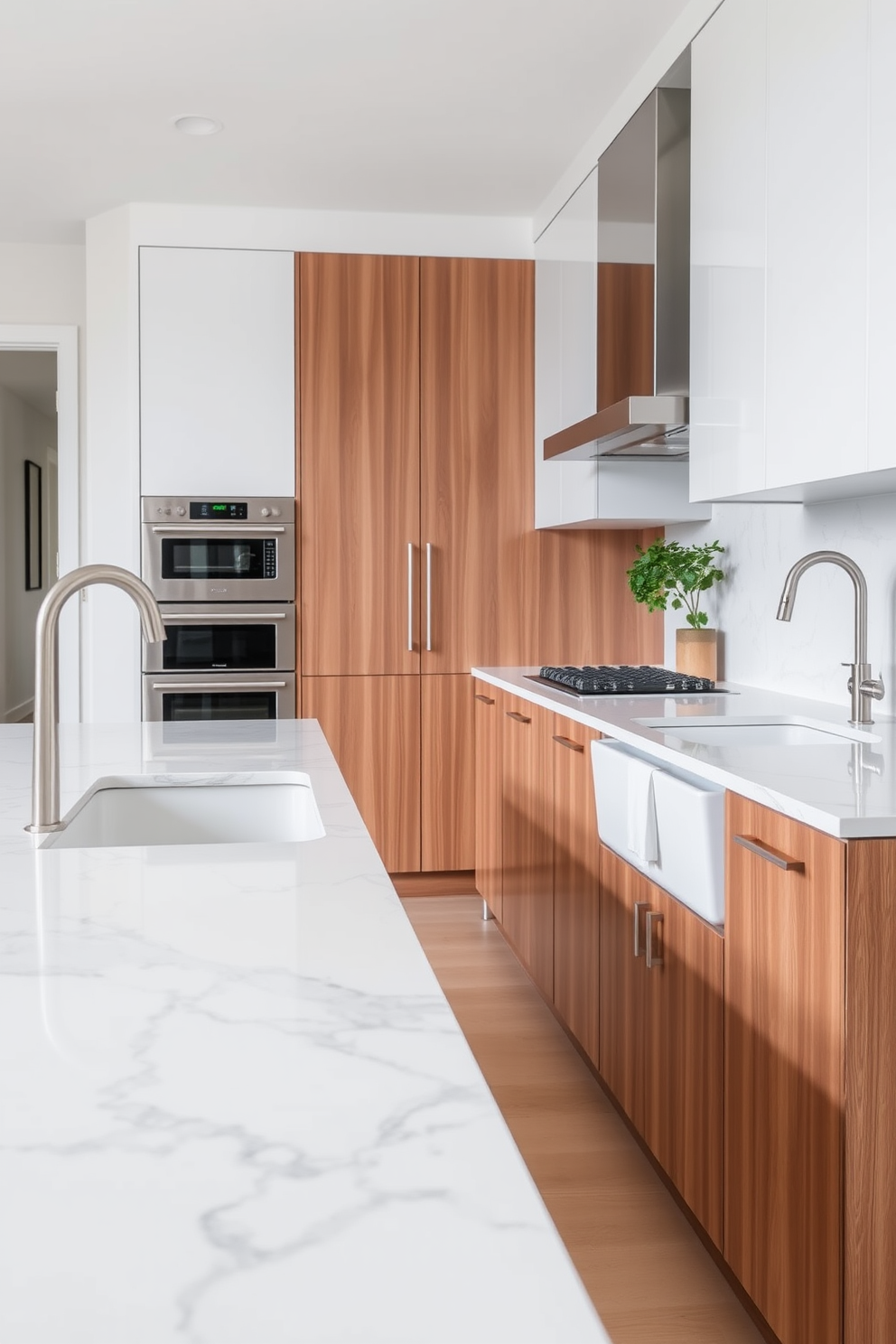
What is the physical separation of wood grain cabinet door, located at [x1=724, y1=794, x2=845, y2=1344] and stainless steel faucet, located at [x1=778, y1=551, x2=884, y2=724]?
0.65m

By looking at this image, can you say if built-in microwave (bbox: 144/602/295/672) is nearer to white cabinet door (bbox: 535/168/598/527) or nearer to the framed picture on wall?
white cabinet door (bbox: 535/168/598/527)

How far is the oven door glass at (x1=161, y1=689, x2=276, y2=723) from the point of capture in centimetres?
421

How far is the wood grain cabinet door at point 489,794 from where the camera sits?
371 centimetres

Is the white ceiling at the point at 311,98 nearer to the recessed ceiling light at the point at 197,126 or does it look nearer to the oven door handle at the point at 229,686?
the recessed ceiling light at the point at 197,126

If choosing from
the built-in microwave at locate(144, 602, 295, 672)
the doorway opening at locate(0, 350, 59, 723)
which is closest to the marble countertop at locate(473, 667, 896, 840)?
the built-in microwave at locate(144, 602, 295, 672)

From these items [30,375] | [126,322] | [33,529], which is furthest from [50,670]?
[33,529]

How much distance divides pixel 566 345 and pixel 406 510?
0.84 m

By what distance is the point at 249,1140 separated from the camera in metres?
0.65

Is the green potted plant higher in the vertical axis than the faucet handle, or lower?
higher

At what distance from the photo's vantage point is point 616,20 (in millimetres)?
2791

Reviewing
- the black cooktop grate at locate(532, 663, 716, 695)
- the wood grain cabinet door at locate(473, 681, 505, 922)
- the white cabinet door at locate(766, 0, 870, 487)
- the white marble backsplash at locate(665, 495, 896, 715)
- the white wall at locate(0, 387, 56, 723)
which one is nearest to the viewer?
the white cabinet door at locate(766, 0, 870, 487)

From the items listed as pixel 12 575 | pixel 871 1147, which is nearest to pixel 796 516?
pixel 871 1147

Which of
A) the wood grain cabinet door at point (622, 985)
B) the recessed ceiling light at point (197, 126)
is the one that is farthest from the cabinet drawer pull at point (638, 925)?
the recessed ceiling light at point (197, 126)

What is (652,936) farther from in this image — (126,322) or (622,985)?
(126,322)
